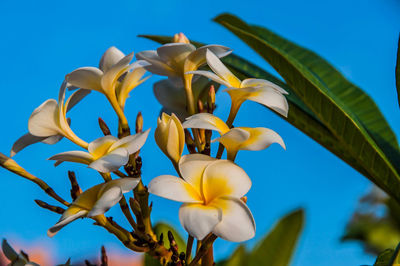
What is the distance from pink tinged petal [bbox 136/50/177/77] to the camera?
0.77 metres

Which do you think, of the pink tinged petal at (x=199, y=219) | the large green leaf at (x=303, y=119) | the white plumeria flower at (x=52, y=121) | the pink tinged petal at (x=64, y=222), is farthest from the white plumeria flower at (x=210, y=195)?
the large green leaf at (x=303, y=119)

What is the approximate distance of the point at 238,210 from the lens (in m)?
0.57

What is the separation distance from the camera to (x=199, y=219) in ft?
1.79

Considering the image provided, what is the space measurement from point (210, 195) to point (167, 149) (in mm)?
91

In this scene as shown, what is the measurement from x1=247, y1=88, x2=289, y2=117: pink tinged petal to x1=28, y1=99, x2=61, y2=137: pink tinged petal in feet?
0.98

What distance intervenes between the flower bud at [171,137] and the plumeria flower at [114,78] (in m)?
0.12

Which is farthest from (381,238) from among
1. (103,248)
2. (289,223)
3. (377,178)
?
(103,248)

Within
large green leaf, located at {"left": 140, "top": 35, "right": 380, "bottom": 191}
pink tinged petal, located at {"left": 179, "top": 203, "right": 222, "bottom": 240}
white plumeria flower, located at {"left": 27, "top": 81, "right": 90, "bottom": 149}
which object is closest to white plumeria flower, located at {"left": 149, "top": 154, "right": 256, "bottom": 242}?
pink tinged petal, located at {"left": 179, "top": 203, "right": 222, "bottom": 240}

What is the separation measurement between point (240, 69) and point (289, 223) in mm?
397

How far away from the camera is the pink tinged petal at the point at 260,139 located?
0.62 m

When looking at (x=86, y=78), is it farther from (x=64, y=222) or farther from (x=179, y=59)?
(x=64, y=222)

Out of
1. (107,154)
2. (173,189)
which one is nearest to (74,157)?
(107,154)

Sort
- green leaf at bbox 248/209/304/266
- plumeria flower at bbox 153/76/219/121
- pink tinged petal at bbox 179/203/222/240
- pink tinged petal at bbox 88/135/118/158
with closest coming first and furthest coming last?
pink tinged petal at bbox 179/203/222/240
pink tinged petal at bbox 88/135/118/158
plumeria flower at bbox 153/76/219/121
green leaf at bbox 248/209/304/266

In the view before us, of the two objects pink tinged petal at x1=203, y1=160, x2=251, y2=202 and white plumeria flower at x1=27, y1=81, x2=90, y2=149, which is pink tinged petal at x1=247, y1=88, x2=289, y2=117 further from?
white plumeria flower at x1=27, y1=81, x2=90, y2=149
